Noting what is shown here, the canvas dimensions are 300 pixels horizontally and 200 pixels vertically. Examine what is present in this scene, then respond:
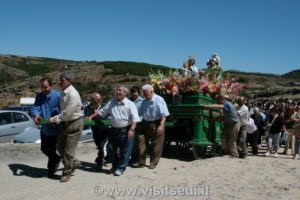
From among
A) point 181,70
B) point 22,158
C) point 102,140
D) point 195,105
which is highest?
point 181,70

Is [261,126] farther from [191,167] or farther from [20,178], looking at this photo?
[20,178]

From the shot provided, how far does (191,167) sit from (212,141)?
2658mm

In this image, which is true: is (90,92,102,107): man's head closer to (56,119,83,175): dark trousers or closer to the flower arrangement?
(56,119,83,175): dark trousers

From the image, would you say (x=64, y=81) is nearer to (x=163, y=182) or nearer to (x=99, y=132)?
(x=99, y=132)

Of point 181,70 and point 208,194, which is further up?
point 181,70

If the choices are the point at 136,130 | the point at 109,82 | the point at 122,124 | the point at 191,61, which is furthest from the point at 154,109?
the point at 109,82

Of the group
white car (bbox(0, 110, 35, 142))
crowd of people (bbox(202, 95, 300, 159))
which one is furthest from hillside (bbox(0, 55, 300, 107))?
white car (bbox(0, 110, 35, 142))

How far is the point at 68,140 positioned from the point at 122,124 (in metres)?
1.15

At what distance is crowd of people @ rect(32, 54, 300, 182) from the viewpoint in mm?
7980

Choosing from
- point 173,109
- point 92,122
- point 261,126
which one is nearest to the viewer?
point 92,122

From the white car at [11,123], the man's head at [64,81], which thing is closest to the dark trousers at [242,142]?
the man's head at [64,81]

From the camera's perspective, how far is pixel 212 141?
11781mm

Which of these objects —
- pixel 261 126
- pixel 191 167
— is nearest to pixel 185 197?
pixel 191 167

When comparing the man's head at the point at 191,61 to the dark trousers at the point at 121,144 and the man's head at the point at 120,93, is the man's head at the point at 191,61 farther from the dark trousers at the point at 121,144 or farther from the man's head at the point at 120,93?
the dark trousers at the point at 121,144
